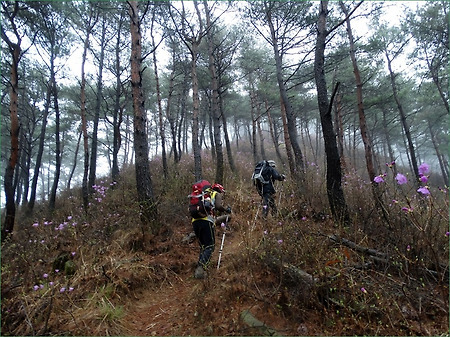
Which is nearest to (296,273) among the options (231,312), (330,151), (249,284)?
(249,284)

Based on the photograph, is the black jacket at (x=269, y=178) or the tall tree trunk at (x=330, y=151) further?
the black jacket at (x=269, y=178)

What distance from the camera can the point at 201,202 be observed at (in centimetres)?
404

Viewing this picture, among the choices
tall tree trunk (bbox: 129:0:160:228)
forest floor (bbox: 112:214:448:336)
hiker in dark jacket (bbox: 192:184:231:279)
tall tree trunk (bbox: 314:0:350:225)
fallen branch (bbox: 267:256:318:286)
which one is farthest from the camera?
tall tree trunk (bbox: 129:0:160:228)

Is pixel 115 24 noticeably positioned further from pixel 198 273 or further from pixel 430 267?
pixel 430 267

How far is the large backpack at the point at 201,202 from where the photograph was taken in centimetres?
402

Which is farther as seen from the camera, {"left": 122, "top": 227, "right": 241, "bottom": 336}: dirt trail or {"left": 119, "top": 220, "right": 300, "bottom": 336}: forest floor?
{"left": 122, "top": 227, "right": 241, "bottom": 336}: dirt trail

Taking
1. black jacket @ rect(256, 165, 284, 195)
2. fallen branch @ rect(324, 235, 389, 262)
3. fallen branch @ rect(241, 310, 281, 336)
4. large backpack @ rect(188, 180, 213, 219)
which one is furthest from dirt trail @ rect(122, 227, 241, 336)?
black jacket @ rect(256, 165, 284, 195)

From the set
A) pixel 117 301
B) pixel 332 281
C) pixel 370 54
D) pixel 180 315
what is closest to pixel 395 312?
pixel 332 281

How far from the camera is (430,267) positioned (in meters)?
2.92

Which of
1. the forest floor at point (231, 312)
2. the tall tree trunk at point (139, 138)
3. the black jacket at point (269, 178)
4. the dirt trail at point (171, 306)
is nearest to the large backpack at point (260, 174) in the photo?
the black jacket at point (269, 178)

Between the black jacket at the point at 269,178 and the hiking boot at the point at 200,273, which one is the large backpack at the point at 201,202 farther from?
the black jacket at the point at 269,178

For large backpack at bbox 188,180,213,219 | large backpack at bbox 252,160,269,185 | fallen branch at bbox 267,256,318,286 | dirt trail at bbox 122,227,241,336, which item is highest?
large backpack at bbox 252,160,269,185

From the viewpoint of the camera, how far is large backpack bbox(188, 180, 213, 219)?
402 cm

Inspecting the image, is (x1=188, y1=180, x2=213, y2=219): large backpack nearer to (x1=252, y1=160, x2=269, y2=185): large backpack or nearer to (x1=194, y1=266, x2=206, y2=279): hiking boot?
(x1=194, y1=266, x2=206, y2=279): hiking boot
